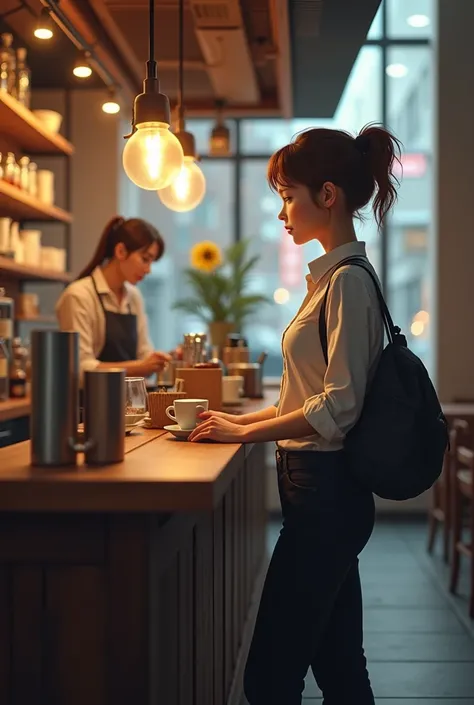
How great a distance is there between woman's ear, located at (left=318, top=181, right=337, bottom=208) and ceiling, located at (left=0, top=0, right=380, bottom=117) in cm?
184

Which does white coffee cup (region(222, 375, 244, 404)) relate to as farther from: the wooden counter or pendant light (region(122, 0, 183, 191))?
the wooden counter

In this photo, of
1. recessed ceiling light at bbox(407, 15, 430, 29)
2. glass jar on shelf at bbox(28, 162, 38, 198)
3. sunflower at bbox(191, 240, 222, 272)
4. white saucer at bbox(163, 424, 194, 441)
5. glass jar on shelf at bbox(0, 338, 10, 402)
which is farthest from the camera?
recessed ceiling light at bbox(407, 15, 430, 29)

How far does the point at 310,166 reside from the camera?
2.02 metres

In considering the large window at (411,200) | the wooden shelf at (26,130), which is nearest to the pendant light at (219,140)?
the wooden shelf at (26,130)

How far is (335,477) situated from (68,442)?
581 millimetres

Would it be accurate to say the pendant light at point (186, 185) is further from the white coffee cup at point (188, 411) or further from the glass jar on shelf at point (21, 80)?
the white coffee cup at point (188, 411)

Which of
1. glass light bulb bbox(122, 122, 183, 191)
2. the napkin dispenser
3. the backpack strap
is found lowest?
the napkin dispenser

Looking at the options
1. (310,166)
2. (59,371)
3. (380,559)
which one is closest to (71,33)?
(310,166)

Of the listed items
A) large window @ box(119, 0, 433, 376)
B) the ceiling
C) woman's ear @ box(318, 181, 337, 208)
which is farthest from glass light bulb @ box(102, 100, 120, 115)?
woman's ear @ box(318, 181, 337, 208)

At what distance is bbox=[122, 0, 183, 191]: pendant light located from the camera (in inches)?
103

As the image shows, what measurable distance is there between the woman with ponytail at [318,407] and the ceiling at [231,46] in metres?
1.83

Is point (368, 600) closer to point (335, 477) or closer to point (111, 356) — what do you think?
point (111, 356)

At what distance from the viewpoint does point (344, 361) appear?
1.86 m

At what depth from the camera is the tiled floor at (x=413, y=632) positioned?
3281mm
